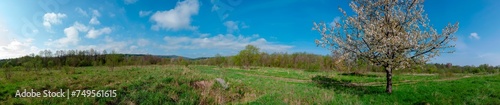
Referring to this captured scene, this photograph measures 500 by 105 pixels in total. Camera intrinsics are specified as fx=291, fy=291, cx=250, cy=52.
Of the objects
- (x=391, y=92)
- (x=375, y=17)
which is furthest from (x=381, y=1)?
(x=391, y=92)

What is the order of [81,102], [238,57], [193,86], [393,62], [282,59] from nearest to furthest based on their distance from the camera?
[81,102] < [393,62] < [193,86] < [238,57] < [282,59]

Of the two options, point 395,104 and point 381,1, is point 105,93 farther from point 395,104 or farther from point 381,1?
point 381,1

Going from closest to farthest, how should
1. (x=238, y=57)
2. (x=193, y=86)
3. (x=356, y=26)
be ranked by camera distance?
(x=356, y=26), (x=193, y=86), (x=238, y=57)

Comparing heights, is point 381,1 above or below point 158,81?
above

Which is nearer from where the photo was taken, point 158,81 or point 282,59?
point 158,81

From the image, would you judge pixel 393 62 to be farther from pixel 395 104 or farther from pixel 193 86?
pixel 193 86

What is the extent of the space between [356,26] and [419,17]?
12.9 ft

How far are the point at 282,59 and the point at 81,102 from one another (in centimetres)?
10317

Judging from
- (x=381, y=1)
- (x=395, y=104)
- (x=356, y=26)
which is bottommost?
(x=395, y=104)

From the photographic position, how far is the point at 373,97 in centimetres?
1773

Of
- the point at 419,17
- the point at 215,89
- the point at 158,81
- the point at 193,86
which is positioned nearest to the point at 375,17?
the point at 419,17

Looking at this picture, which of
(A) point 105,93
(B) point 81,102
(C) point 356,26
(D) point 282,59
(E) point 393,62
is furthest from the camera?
(D) point 282,59

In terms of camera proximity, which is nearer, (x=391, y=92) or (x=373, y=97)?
Result: (x=373, y=97)

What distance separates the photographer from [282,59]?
116500 mm
